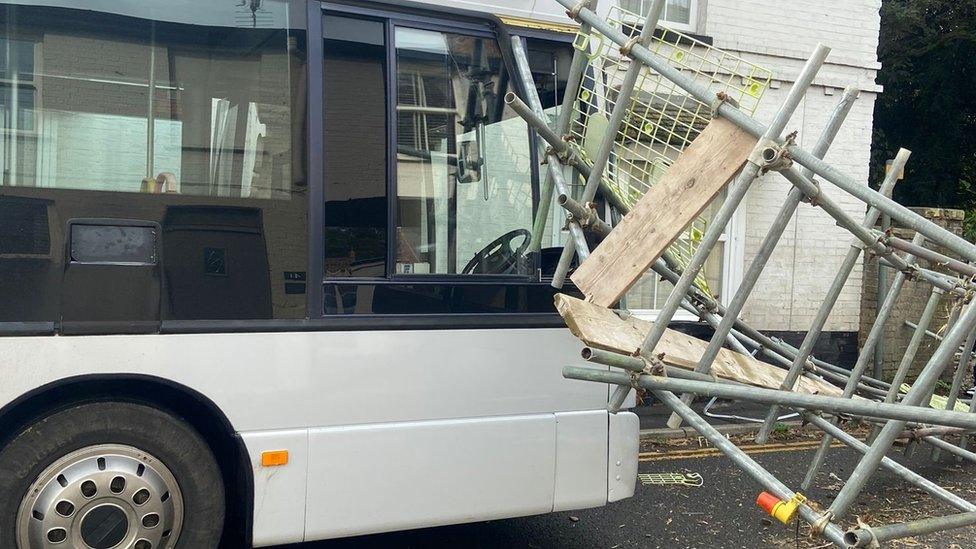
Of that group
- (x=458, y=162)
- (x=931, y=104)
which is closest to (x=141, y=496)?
(x=458, y=162)

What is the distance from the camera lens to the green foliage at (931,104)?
13000 mm

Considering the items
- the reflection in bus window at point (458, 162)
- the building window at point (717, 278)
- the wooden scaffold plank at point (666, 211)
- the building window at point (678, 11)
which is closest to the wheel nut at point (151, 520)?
the reflection in bus window at point (458, 162)

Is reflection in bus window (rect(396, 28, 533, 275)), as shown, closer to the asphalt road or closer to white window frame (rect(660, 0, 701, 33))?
the asphalt road

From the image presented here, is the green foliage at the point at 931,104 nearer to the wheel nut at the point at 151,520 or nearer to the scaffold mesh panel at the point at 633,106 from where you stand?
the scaffold mesh panel at the point at 633,106

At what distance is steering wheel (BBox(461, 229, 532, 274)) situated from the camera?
4.06 m

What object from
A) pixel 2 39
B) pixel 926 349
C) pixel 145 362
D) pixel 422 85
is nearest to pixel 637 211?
pixel 422 85

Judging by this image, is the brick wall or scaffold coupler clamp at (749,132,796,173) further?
the brick wall

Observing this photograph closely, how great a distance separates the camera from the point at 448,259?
3.99 meters

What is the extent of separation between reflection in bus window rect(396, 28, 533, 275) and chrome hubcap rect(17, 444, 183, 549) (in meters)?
1.37

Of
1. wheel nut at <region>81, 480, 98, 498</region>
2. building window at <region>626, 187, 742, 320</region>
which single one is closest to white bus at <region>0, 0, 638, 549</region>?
wheel nut at <region>81, 480, 98, 498</region>

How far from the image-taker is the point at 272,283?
360 centimetres

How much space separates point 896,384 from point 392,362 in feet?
8.29

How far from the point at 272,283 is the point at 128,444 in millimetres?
863

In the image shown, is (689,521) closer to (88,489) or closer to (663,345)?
(663,345)
